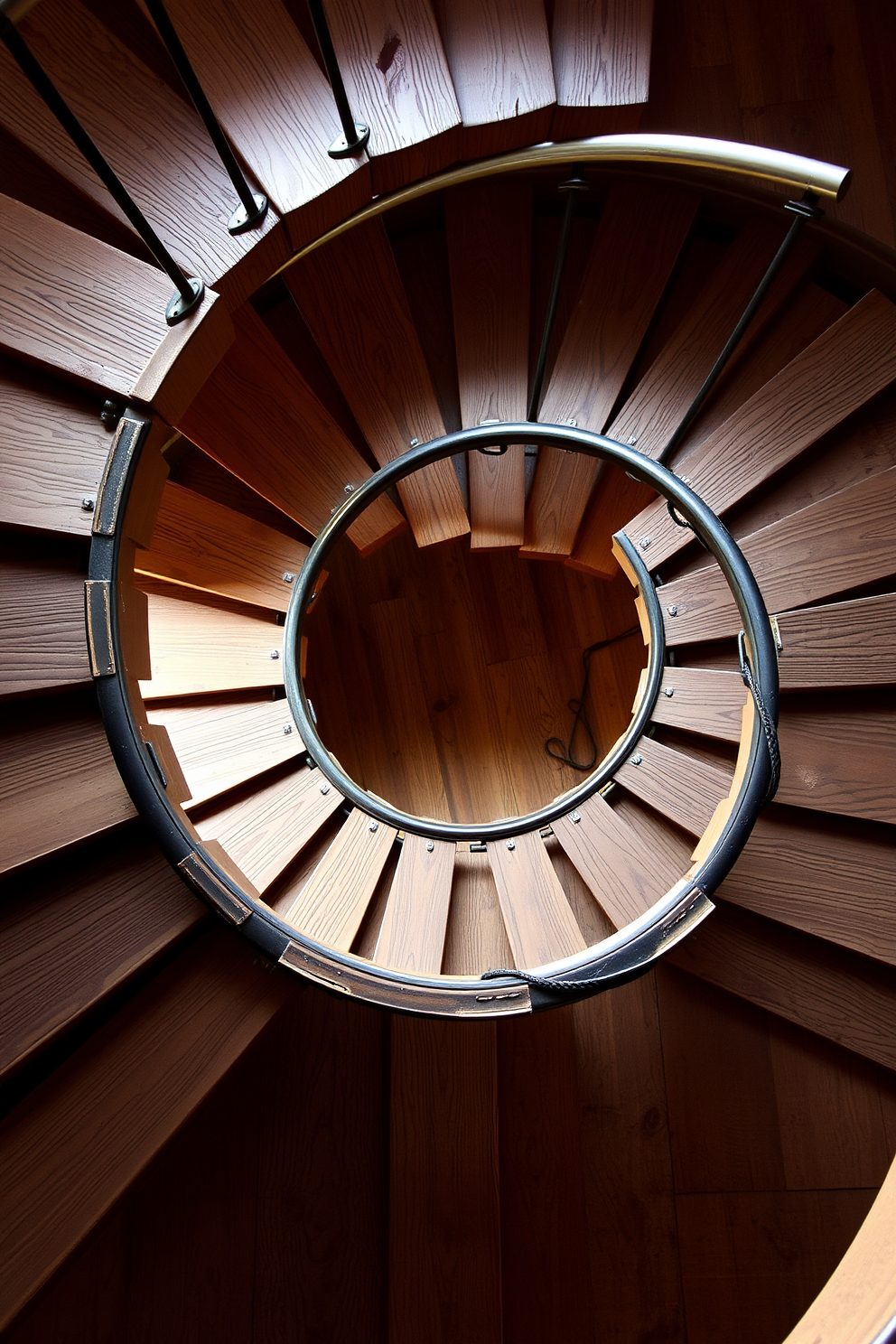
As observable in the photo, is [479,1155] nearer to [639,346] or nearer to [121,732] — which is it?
[121,732]

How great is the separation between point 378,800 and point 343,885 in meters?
0.55

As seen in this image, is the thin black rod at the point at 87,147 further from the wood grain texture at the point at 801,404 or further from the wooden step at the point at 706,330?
the wood grain texture at the point at 801,404

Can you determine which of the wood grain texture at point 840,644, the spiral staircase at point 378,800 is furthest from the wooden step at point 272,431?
the wood grain texture at point 840,644

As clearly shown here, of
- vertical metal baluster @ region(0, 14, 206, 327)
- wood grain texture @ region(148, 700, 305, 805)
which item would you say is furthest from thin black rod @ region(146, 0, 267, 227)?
wood grain texture @ region(148, 700, 305, 805)

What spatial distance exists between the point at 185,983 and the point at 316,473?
211cm

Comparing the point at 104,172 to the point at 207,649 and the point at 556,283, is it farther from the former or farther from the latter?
the point at 207,649

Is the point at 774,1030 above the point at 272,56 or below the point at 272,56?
below

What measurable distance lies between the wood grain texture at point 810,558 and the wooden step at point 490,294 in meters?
1.09

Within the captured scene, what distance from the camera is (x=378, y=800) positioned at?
401 cm

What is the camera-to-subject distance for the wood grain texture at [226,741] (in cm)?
354

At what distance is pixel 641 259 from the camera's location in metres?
3.57

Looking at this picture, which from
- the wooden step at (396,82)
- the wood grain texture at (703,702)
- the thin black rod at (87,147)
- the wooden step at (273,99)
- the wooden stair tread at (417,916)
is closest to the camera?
the thin black rod at (87,147)

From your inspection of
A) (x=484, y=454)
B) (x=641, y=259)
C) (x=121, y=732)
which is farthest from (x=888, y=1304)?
(x=641, y=259)

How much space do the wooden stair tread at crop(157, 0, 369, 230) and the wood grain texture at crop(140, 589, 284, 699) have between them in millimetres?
1604
